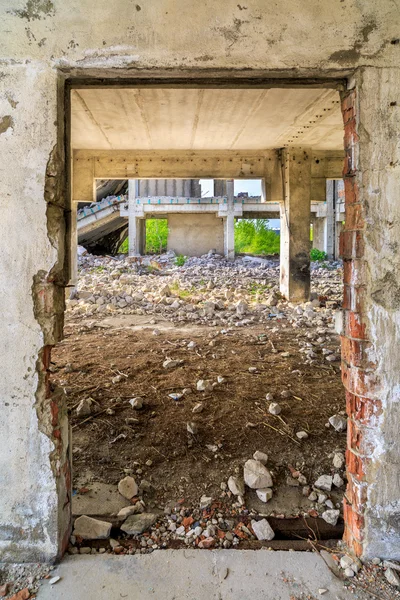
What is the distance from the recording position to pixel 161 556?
1.97 m

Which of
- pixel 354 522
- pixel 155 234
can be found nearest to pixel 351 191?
pixel 354 522

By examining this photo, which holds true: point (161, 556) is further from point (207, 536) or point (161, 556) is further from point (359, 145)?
point (359, 145)

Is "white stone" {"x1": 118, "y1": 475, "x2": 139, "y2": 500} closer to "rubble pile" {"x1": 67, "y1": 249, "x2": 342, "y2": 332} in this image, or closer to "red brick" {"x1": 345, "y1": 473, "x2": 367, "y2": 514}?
"red brick" {"x1": 345, "y1": 473, "x2": 367, "y2": 514}

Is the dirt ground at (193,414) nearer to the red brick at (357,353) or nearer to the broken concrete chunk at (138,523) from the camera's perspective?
the broken concrete chunk at (138,523)

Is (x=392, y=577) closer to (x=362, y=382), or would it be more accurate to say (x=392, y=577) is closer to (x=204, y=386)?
(x=362, y=382)

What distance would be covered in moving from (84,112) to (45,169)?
Answer: 179 inches

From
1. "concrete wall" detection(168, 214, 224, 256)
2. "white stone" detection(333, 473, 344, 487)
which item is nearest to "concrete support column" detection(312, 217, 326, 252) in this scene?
"concrete wall" detection(168, 214, 224, 256)

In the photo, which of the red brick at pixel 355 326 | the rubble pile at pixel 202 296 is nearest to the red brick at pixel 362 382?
the red brick at pixel 355 326

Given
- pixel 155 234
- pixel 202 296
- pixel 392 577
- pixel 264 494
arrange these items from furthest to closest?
1. pixel 155 234
2. pixel 202 296
3. pixel 264 494
4. pixel 392 577

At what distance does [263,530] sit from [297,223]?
7.38 m

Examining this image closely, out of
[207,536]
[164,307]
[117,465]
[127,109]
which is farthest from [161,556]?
[164,307]

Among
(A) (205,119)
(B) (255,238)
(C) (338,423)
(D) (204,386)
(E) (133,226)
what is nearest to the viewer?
(C) (338,423)

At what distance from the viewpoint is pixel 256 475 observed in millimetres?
2600

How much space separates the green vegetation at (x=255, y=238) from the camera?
22.8 meters
